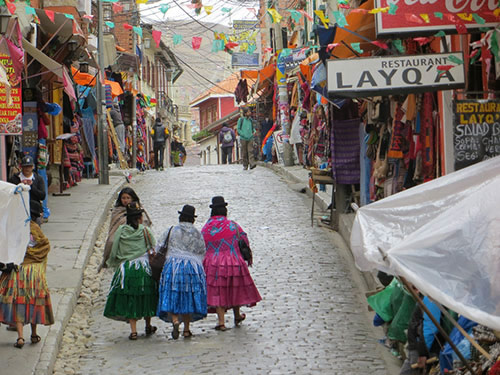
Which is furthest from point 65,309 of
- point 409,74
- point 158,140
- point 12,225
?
point 158,140

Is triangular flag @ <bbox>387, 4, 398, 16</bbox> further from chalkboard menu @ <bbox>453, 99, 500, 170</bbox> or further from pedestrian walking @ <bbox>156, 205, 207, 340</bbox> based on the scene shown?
pedestrian walking @ <bbox>156, 205, 207, 340</bbox>

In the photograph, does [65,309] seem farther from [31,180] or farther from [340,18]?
[340,18]

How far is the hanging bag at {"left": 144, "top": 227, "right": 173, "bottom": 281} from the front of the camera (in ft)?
34.5

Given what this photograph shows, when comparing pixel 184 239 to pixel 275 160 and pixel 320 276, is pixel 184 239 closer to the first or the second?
pixel 320 276

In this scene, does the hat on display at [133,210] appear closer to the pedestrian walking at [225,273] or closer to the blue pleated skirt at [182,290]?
the blue pleated skirt at [182,290]

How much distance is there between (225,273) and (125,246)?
4.06 feet

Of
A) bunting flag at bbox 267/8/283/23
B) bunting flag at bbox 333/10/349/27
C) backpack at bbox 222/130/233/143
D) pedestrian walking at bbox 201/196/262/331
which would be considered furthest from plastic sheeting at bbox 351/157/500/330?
backpack at bbox 222/130/233/143

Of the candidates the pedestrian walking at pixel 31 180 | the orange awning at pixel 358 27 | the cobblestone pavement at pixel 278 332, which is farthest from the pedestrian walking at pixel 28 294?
the orange awning at pixel 358 27

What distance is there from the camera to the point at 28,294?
9.36 meters

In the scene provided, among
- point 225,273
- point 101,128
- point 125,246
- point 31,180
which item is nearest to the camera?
point 125,246

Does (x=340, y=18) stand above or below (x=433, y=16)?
above

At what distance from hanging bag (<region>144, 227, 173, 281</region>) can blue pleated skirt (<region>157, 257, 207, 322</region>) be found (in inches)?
2.5

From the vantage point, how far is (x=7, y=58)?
507 inches

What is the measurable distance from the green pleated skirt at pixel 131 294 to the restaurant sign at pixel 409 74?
332 centimetres
